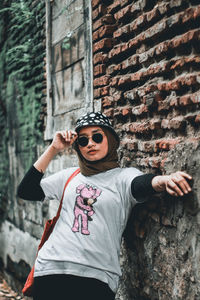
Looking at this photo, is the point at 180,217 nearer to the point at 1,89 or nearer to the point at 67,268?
the point at 67,268

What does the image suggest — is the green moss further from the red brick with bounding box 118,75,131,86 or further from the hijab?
the hijab

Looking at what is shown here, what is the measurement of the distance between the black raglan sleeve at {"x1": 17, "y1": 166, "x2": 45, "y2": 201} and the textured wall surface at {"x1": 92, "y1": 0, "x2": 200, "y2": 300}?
0.74 m

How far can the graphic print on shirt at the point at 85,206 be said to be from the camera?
2.61 meters

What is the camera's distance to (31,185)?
9.45 feet

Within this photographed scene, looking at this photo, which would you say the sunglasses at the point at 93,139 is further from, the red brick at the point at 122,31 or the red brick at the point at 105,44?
the red brick at the point at 105,44

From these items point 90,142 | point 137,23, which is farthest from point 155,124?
point 137,23

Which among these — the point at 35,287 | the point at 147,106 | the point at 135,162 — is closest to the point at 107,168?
the point at 135,162

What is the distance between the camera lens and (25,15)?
5.34 metres

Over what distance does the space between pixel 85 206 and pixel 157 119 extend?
79cm

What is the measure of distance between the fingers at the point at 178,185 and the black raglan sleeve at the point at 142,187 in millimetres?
183

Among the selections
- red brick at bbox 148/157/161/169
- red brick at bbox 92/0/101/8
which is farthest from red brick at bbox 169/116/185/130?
red brick at bbox 92/0/101/8

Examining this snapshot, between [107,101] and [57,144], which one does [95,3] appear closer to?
[107,101]

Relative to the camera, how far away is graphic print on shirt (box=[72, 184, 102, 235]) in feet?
8.55

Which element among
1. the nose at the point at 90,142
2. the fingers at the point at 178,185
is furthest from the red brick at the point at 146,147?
the fingers at the point at 178,185
